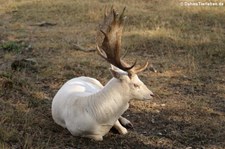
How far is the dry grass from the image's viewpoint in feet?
18.5

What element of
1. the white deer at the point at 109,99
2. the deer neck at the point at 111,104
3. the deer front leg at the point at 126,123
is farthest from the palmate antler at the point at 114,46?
the deer front leg at the point at 126,123

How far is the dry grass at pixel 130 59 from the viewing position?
5629mm

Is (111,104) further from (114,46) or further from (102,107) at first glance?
(114,46)

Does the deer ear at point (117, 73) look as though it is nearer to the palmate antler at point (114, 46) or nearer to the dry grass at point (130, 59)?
the palmate antler at point (114, 46)

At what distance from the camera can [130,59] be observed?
9.13m

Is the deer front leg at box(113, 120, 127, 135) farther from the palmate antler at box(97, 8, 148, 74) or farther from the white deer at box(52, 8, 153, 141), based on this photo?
the palmate antler at box(97, 8, 148, 74)

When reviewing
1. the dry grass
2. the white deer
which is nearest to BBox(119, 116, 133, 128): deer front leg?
the dry grass

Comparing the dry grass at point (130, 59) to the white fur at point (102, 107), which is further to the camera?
the dry grass at point (130, 59)

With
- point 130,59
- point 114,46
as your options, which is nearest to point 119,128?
point 114,46

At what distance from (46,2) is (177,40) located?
5812mm

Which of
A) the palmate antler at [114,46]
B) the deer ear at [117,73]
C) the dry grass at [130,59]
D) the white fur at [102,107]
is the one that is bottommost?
the dry grass at [130,59]

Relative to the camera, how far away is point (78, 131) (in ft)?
17.5

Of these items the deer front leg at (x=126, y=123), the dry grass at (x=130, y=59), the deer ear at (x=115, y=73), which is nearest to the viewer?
the deer ear at (x=115, y=73)

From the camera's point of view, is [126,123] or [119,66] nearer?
[119,66]
